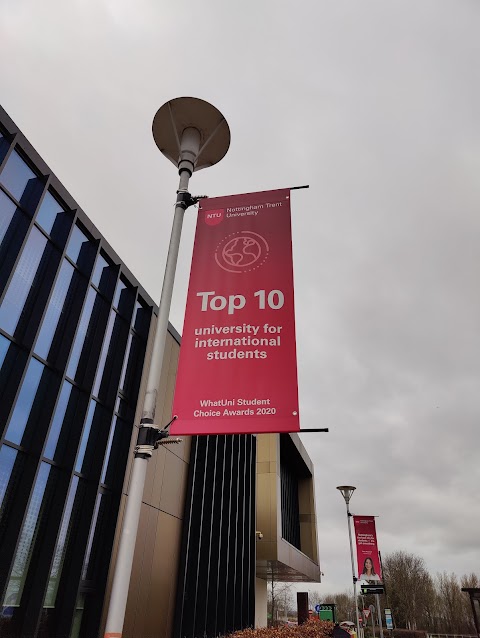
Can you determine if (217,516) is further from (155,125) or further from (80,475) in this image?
(155,125)

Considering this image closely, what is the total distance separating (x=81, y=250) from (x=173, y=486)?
8.41m

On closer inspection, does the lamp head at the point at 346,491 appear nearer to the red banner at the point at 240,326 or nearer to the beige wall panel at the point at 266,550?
the beige wall panel at the point at 266,550

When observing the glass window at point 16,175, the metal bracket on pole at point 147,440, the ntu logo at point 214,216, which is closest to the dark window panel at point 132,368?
the glass window at point 16,175

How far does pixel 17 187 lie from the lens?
34.3 feet

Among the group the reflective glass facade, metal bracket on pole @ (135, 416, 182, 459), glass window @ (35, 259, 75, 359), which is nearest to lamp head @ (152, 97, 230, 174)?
metal bracket on pole @ (135, 416, 182, 459)

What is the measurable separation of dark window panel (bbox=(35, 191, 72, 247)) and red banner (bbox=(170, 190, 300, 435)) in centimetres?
668

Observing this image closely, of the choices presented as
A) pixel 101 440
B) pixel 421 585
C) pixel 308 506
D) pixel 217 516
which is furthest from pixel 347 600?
pixel 101 440

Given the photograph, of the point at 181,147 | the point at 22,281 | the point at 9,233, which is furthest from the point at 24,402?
the point at 181,147

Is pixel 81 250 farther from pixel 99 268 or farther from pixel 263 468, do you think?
pixel 263 468

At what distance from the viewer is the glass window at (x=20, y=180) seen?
33.3 ft

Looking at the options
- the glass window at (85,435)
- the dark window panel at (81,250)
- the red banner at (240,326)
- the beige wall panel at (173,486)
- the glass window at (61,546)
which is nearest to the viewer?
the red banner at (240,326)

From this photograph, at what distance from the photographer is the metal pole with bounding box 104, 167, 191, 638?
12.1 ft

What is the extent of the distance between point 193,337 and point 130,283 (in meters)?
10.0

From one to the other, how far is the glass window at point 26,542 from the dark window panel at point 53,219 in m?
5.61
